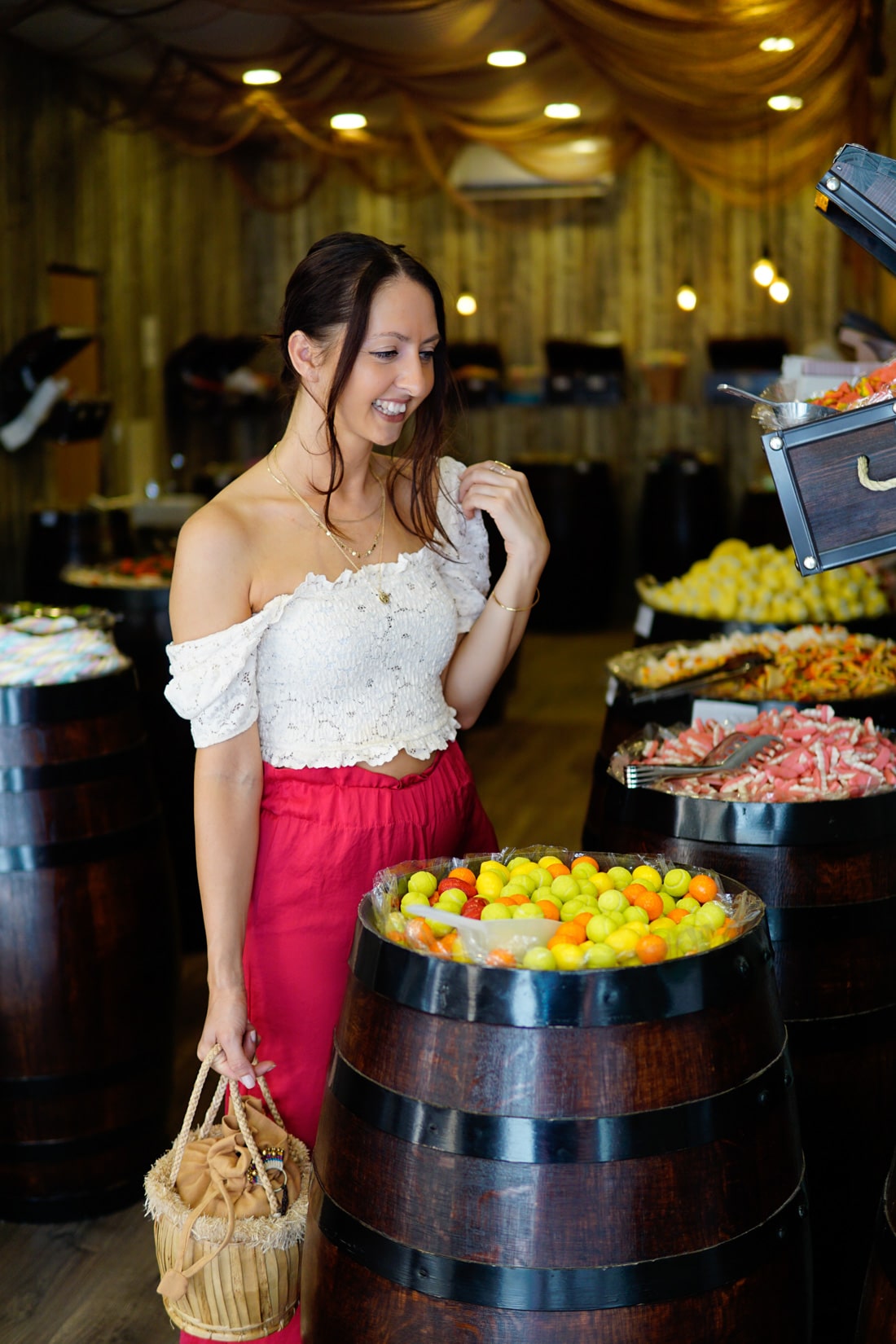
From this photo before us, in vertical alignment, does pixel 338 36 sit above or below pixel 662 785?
above

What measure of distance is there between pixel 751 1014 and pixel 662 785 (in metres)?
0.71

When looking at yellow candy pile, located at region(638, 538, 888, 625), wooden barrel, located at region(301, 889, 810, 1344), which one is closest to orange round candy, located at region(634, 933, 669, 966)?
wooden barrel, located at region(301, 889, 810, 1344)

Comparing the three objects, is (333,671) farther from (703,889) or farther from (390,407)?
Result: (703,889)

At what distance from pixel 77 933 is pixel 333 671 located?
96 cm

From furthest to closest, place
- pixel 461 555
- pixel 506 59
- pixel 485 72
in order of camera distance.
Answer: pixel 485 72 < pixel 506 59 < pixel 461 555

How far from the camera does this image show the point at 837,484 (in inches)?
56.0

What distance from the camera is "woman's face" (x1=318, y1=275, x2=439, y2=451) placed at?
186 centimetres

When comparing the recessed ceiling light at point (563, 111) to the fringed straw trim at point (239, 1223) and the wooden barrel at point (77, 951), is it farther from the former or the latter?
the fringed straw trim at point (239, 1223)

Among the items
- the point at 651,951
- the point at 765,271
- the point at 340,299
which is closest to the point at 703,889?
the point at 651,951

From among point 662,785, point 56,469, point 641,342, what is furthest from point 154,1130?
point 641,342

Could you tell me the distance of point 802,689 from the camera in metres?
2.88

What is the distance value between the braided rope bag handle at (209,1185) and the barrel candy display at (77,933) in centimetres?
87

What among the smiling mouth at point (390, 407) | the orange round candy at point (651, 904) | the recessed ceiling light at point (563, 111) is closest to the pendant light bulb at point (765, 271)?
the recessed ceiling light at point (563, 111)

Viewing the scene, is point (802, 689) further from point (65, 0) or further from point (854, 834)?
point (65, 0)
